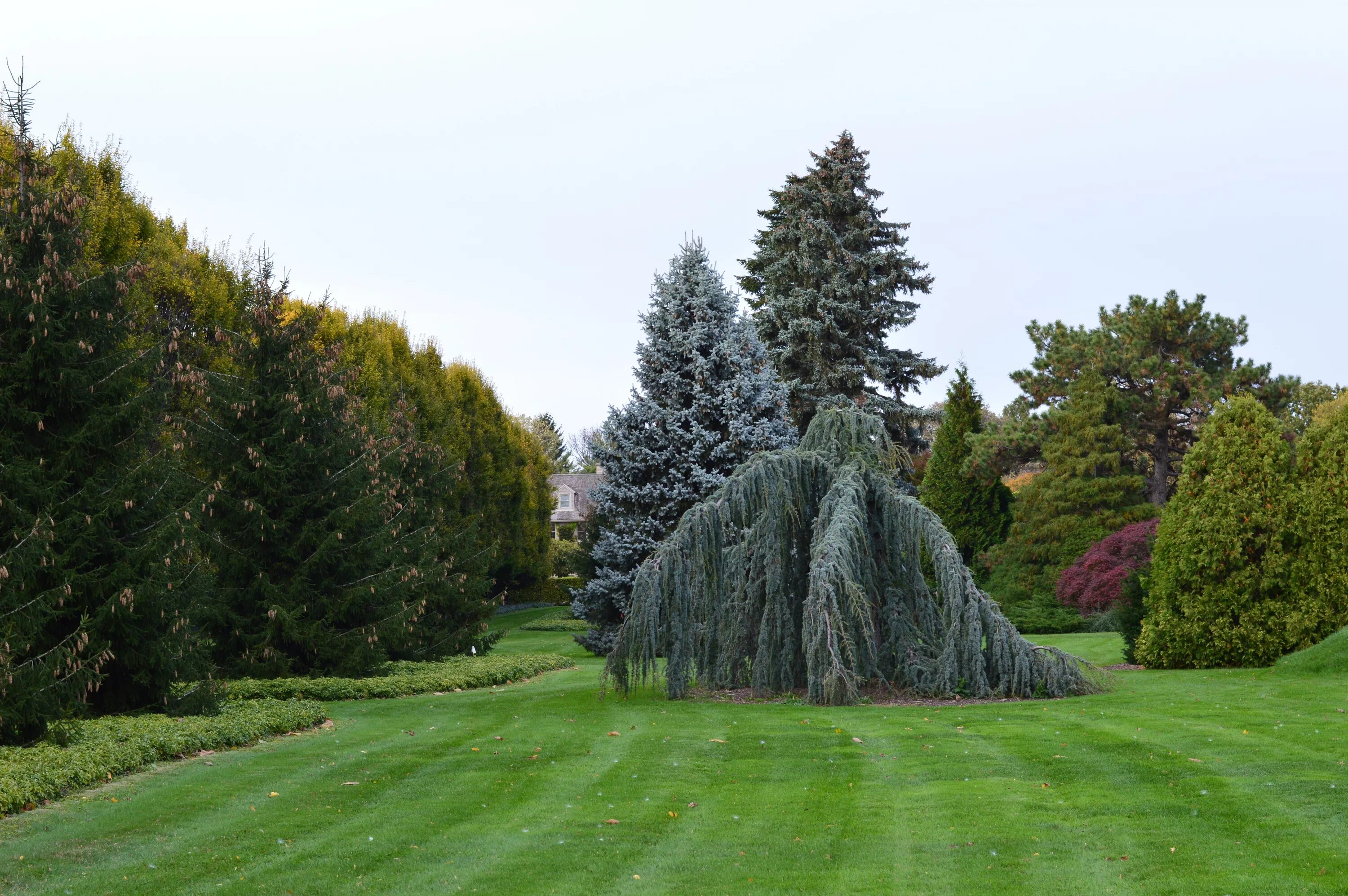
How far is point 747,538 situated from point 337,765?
19.3 feet

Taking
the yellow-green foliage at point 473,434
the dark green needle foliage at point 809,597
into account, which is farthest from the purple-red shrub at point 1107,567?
the yellow-green foliage at point 473,434

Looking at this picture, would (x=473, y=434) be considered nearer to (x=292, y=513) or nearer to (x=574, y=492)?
(x=292, y=513)

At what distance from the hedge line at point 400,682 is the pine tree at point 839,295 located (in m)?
15.8

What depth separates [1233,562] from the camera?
15.2 m

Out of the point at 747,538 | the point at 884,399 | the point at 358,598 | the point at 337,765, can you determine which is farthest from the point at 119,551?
the point at 884,399

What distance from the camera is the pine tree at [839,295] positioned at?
3375 centimetres

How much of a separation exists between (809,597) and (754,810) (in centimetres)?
487

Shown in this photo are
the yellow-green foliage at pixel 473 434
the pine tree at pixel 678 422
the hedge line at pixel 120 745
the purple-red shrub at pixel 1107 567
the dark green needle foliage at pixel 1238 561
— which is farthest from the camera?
the yellow-green foliage at pixel 473 434

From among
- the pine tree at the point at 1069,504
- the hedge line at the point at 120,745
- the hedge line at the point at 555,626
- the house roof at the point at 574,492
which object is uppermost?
the house roof at the point at 574,492

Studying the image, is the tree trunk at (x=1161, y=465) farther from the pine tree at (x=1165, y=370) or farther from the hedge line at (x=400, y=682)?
the hedge line at (x=400, y=682)

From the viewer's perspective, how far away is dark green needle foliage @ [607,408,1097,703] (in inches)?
497

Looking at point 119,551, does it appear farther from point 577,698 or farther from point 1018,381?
point 1018,381

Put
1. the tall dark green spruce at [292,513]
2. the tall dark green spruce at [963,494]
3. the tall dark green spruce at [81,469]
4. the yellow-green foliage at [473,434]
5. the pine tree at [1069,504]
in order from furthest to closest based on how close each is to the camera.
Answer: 1. the tall dark green spruce at [963,494]
2. the pine tree at [1069,504]
3. the yellow-green foliage at [473,434]
4. the tall dark green spruce at [292,513]
5. the tall dark green spruce at [81,469]

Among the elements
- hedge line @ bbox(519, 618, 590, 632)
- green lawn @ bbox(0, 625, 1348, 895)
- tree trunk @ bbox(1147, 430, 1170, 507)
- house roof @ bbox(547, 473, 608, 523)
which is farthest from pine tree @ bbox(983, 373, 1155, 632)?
house roof @ bbox(547, 473, 608, 523)
